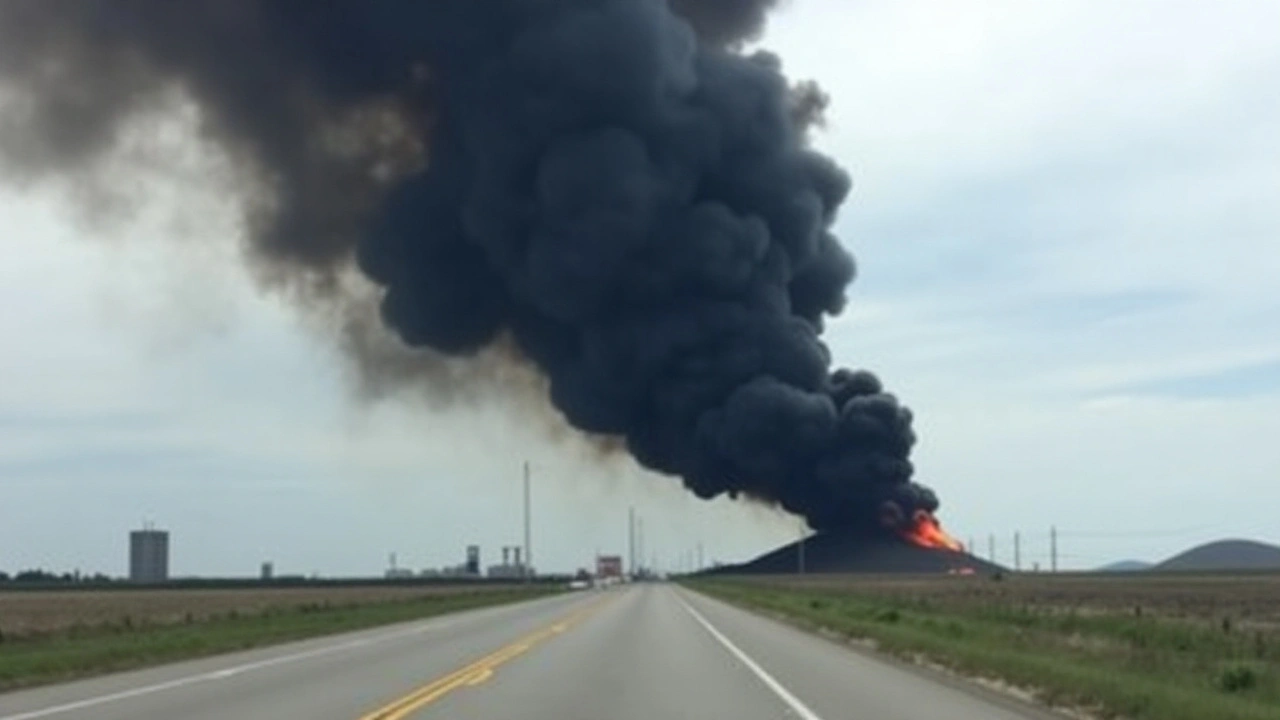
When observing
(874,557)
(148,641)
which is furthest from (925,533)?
(148,641)

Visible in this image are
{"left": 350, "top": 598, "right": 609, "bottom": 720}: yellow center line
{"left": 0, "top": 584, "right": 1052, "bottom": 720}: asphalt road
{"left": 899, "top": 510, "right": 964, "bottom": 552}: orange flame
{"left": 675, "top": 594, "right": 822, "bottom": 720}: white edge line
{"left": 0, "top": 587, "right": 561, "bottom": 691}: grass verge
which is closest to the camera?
{"left": 675, "top": 594, "right": 822, "bottom": 720}: white edge line

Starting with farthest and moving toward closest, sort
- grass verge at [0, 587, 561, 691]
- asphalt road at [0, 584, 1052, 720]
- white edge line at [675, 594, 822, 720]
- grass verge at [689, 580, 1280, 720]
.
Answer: grass verge at [0, 587, 561, 691], asphalt road at [0, 584, 1052, 720], white edge line at [675, 594, 822, 720], grass verge at [689, 580, 1280, 720]

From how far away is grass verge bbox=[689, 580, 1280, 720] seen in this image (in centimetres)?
1877

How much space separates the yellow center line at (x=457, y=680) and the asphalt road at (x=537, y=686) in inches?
1.1

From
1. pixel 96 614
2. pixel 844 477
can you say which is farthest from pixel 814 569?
pixel 96 614

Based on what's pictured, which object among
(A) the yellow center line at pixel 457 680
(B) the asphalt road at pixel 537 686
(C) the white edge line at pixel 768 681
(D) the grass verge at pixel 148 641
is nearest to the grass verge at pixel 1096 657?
(B) the asphalt road at pixel 537 686

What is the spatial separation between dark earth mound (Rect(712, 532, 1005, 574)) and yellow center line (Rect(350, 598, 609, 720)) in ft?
271

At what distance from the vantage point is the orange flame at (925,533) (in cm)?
12000

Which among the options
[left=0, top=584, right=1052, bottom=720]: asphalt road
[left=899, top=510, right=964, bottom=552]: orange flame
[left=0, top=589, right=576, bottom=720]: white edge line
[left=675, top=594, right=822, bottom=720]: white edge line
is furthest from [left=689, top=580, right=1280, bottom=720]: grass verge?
[left=899, top=510, right=964, bottom=552]: orange flame

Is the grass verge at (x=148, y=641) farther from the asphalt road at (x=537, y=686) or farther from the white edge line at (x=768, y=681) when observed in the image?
the white edge line at (x=768, y=681)

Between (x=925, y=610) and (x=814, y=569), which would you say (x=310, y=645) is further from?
(x=814, y=569)

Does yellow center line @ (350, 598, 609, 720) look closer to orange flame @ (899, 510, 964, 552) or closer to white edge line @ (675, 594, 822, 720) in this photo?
white edge line @ (675, 594, 822, 720)

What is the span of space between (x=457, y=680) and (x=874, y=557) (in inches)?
4058

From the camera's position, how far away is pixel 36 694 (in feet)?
78.1
